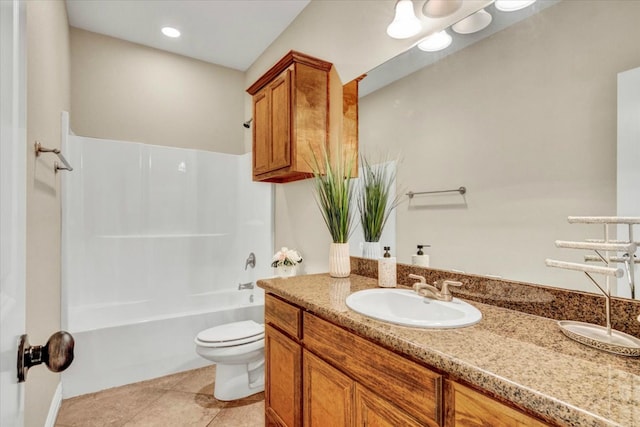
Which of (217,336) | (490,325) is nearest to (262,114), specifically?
(217,336)

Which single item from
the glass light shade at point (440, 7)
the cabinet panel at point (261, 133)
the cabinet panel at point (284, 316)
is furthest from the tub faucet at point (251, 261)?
the glass light shade at point (440, 7)

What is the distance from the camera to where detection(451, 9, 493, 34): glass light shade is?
1263 millimetres

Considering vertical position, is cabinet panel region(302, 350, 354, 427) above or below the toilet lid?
above

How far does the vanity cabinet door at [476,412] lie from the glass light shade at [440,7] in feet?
4.75

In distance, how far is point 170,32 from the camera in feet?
9.06

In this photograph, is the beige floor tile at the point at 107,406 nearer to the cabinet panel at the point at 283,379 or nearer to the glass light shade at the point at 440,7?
the cabinet panel at the point at 283,379

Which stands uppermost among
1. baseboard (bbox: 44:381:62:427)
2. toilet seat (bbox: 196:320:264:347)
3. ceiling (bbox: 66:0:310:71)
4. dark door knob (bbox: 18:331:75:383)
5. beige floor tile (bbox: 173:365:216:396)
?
ceiling (bbox: 66:0:310:71)

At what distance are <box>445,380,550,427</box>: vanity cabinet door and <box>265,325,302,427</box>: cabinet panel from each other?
729mm

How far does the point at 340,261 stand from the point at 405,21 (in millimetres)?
1250

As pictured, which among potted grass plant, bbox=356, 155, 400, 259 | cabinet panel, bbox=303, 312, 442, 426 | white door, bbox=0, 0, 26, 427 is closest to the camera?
white door, bbox=0, 0, 26, 427

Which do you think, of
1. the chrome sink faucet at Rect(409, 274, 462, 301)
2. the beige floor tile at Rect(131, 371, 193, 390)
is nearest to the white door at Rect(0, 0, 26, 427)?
the chrome sink faucet at Rect(409, 274, 462, 301)

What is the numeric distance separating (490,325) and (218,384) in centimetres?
188

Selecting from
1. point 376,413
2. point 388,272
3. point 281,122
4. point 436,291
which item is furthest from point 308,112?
point 376,413

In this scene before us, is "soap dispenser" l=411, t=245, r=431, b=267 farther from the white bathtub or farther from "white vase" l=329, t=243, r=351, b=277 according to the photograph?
the white bathtub
